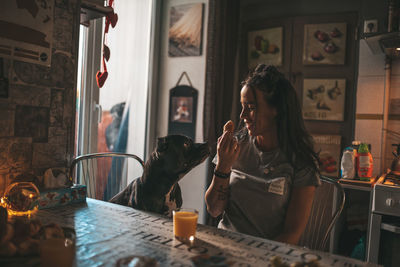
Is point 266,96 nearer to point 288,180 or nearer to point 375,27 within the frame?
point 288,180

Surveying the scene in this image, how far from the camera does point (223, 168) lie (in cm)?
160

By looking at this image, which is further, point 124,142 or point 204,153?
point 124,142

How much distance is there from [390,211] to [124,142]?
224 centimetres

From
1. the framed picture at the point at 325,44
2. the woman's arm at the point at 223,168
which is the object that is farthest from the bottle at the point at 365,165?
the woman's arm at the point at 223,168

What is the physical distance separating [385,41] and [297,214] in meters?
1.48

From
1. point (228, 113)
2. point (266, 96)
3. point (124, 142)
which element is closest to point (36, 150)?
point (266, 96)

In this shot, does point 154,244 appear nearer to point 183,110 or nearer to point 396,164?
point 396,164

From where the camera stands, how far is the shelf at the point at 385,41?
223 cm

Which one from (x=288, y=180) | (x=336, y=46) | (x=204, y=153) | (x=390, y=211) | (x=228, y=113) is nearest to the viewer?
(x=288, y=180)

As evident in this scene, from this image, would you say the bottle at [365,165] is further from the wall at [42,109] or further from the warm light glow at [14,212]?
the warm light glow at [14,212]

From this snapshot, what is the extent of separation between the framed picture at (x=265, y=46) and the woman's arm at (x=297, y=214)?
1.96 metres

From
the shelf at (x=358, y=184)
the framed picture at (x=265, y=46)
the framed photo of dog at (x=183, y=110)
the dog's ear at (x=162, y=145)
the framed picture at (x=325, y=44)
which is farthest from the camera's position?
the framed photo of dog at (x=183, y=110)

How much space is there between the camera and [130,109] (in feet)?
10.9

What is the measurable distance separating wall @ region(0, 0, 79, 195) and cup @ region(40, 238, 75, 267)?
714 millimetres
